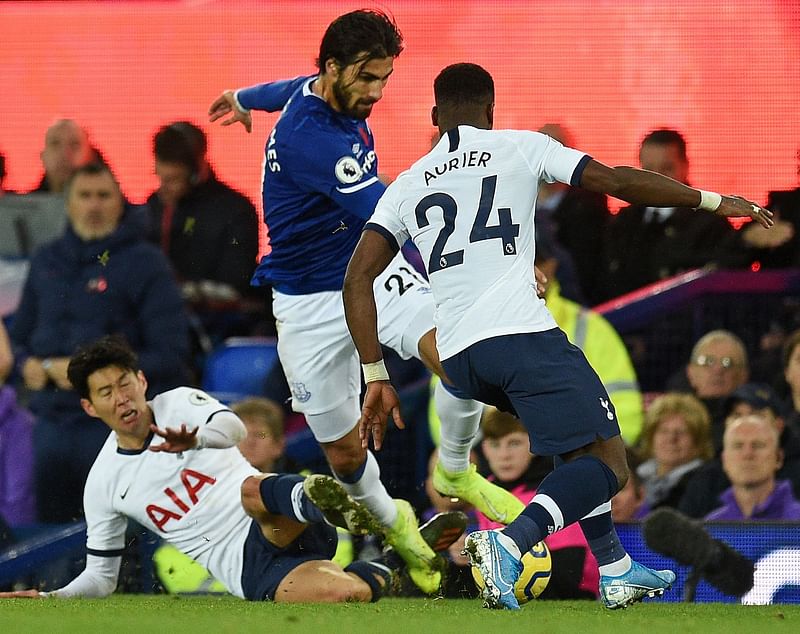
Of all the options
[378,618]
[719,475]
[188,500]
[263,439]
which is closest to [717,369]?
[719,475]

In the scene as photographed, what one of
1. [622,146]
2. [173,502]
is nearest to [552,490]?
[173,502]

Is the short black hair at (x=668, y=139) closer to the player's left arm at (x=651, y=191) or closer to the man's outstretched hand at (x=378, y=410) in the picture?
the player's left arm at (x=651, y=191)

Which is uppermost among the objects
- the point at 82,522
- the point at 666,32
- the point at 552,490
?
the point at 666,32

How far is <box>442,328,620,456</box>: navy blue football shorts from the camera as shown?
19.4 feet

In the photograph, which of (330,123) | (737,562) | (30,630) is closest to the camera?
(30,630)

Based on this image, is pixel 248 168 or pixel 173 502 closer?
pixel 173 502

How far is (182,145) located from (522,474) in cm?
349

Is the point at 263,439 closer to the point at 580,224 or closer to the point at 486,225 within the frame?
the point at 580,224

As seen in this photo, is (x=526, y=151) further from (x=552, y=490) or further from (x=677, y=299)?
(x=677, y=299)

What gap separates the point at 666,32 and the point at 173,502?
4725mm

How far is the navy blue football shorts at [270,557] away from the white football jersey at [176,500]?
0.06m

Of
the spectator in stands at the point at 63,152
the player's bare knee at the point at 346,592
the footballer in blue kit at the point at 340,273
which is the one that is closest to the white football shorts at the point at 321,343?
the footballer in blue kit at the point at 340,273

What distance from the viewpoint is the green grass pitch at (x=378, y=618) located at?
209 inches

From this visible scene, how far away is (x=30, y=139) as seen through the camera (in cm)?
1090
